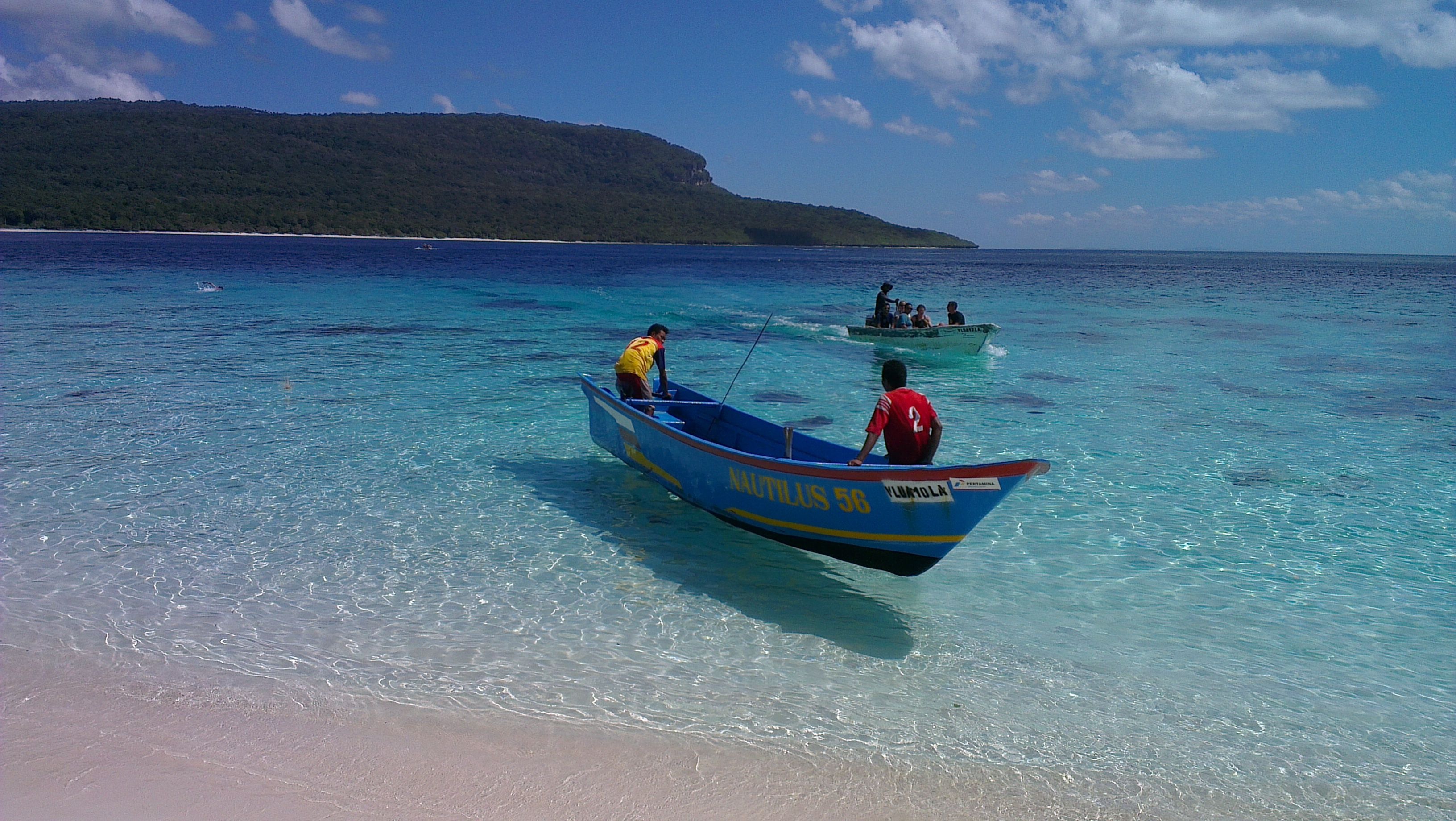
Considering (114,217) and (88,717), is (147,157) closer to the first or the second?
(114,217)

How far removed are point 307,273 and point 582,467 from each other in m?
41.8

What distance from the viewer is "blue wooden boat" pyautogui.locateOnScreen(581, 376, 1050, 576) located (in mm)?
6031

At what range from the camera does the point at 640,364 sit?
10.3 m

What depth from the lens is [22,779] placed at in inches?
169

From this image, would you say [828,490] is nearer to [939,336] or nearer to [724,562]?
[724,562]

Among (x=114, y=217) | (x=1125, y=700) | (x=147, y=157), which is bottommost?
(x=1125, y=700)

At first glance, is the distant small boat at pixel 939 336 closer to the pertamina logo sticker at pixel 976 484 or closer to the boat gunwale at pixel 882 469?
the boat gunwale at pixel 882 469

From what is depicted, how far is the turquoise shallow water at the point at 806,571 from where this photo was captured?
205 inches

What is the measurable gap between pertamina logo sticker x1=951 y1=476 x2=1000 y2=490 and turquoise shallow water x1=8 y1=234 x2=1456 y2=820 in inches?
43.6

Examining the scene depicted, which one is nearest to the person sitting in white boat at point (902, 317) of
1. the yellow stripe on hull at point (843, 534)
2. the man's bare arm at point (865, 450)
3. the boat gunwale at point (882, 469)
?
the boat gunwale at point (882, 469)

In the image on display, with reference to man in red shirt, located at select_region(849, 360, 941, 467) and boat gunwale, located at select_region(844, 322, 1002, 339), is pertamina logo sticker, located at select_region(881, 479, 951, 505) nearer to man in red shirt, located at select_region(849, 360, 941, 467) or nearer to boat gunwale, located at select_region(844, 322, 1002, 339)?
man in red shirt, located at select_region(849, 360, 941, 467)

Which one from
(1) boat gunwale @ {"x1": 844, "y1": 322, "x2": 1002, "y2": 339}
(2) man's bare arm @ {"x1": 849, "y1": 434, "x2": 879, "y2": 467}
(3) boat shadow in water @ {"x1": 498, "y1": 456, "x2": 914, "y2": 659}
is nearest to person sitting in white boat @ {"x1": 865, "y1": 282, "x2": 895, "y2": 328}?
(1) boat gunwale @ {"x1": 844, "y1": 322, "x2": 1002, "y2": 339}

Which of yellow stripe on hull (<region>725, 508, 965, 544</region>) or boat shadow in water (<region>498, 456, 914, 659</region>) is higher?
yellow stripe on hull (<region>725, 508, 965, 544</region>)

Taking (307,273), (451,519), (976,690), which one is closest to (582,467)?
(451,519)
